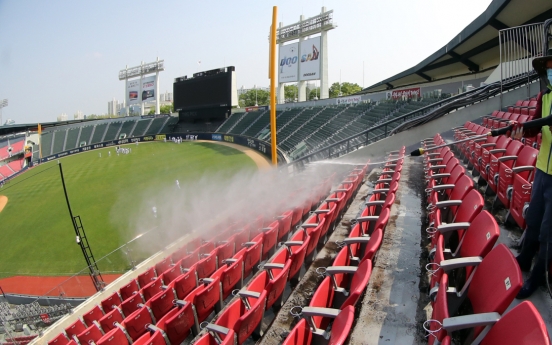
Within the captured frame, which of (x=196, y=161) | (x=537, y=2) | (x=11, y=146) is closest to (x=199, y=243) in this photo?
(x=537, y=2)

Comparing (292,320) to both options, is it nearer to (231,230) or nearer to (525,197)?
(525,197)

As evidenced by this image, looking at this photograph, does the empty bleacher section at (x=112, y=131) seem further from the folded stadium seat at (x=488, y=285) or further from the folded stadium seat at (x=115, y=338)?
the folded stadium seat at (x=488, y=285)

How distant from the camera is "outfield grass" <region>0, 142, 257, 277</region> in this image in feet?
40.8

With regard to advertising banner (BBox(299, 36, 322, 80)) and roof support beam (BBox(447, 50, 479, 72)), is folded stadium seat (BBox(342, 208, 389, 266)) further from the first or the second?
advertising banner (BBox(299, 36, 322, 80))

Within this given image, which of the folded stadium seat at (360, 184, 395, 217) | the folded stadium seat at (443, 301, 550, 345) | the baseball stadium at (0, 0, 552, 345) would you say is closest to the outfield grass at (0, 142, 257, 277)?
the baseball stadium at (0, 0, 552, 345)

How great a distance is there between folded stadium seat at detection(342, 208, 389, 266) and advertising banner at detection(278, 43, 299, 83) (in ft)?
99.9

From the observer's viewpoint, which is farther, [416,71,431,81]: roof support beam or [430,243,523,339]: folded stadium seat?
[416,71,431,81]: roof support beam

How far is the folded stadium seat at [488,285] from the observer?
1.63 metres

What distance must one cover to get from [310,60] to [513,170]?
99.0 feet

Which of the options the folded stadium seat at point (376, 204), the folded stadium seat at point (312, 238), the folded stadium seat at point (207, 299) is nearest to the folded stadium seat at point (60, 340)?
the folded stadium seat at point (207, 299)

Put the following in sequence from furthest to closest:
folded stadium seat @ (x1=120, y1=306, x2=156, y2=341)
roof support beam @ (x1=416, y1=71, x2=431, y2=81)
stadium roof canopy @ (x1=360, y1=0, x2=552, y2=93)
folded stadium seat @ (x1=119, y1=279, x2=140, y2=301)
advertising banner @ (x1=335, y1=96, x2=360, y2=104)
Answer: roof support beam @ (x1=416, y1=71, x2=431, y2=81)
advertising banner @ (x1=335, y1=96, x2=360, y2=104)
stadium roof canopy @ (x1=360, y1=0, x2=552, y2=93)
folded stadium seat @ (x1=119, y1=279, x2=140, y2=301)
folded stadium seat @ (x1=120, y1=306, x2=156, y2=341)

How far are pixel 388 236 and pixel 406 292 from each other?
1.17m

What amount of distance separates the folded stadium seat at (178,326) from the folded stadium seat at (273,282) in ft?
2.82

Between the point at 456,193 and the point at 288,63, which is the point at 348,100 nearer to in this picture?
the point at 288,63
